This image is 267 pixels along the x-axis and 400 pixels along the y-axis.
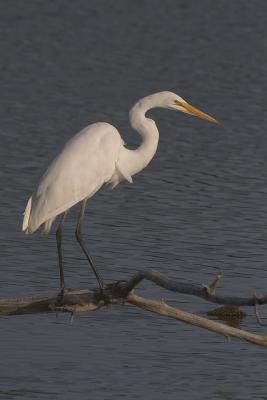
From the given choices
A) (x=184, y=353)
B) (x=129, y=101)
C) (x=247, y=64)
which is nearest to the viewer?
(x=184, y=353)

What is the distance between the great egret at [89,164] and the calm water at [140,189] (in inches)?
44.2

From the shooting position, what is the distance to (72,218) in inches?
522

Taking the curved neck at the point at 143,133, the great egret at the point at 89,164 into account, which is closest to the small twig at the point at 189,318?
the great egret at the point at 89,164

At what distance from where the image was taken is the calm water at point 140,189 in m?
9.75

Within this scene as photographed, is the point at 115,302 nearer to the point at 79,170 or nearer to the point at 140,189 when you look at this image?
the point at 79,170

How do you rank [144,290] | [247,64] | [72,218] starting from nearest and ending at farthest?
[144,290] < [72,218] < [247,64]

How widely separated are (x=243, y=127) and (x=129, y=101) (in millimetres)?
2084

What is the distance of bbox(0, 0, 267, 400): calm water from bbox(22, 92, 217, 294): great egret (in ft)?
3.69

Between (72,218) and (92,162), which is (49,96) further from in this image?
(92,162)

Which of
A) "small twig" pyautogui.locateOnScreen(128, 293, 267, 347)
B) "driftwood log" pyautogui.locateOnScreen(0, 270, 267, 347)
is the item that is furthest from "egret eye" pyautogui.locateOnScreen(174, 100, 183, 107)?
"small twig" pyautogui.locateOnScreen(128, 293, 267, 347)

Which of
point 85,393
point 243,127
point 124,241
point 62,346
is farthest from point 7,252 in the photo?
point 243,127

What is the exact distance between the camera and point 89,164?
932 cm

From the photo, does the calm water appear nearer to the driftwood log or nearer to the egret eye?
the driftwood log

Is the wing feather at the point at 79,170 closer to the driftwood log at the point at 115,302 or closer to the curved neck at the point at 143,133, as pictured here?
the curved neck at the point at 143,133
